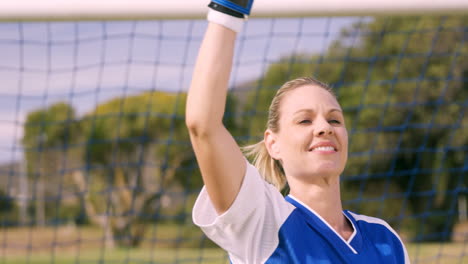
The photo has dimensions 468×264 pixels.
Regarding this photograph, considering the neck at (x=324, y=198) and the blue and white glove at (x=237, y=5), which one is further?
the neck at (x=324, y=198)

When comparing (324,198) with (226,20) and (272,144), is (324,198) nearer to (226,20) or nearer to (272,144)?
(272,144)

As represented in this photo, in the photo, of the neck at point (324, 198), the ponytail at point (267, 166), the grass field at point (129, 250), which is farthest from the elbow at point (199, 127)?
the grass field at point (129, 250)

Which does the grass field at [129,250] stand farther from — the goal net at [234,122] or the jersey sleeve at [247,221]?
the jersey sleeve at [247,221]

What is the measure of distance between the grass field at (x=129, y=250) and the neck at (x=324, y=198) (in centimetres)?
837

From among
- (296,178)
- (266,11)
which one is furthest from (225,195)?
(266,11)

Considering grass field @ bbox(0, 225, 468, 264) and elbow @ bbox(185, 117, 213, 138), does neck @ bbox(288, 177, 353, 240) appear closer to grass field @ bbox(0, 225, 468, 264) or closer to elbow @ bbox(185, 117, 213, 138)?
elbow @ bbox(185, 117, 213, 138)

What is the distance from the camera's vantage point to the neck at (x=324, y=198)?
2145mm

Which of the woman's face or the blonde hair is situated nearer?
the woman's face

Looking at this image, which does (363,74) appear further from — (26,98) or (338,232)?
(338,232)

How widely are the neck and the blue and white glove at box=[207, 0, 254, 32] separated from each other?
0.61 metres

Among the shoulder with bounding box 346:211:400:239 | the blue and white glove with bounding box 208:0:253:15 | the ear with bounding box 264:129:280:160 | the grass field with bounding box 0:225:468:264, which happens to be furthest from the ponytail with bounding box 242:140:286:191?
the grass field with bounding box 0:225:468:264

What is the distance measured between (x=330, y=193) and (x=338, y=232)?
0.40 ft

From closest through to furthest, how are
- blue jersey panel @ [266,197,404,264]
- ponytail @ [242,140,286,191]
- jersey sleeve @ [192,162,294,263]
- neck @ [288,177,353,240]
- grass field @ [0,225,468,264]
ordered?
jersey sleeve @ [192,162,294,263] < blue jersey panel @ [266,197,404,264] < neck @ [288,177,353,240] < ponytail @ [242,140,286,191] < grass field @ [0,225,468,264]

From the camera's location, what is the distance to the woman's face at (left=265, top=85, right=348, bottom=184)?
2.05 meters
